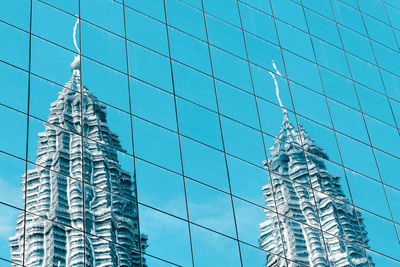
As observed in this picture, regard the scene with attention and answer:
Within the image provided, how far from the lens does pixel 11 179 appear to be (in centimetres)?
2953

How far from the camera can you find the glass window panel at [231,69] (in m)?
41.3

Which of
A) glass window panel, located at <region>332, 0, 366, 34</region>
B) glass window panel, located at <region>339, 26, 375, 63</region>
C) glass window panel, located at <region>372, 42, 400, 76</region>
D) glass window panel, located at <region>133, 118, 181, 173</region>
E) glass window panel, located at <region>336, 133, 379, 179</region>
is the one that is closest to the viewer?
glass window panel, located at <region>133, 118, 181, 173</region>

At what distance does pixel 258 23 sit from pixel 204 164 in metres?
12.6

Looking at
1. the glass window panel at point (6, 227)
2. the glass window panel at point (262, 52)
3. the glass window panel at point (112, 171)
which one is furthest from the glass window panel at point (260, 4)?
the glass window panel at point (6, 227)

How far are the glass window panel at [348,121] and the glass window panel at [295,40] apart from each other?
3.38 meters

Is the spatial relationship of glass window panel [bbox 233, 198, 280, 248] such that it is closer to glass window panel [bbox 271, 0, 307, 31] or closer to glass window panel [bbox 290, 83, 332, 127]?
glass window panel [bbox 290, 83, 332, 127]

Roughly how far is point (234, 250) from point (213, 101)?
25.8ft

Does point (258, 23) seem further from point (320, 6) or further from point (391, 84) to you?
point (391, 84)

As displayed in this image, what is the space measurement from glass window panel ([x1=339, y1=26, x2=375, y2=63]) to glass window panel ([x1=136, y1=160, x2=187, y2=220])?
63.5ft

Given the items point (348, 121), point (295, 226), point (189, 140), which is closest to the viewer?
point (189, 140)

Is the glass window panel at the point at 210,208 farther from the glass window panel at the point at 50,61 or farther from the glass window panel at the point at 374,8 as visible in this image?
the glass window panel at the point at 374,8

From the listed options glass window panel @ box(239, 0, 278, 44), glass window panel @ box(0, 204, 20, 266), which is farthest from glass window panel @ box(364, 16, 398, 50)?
glass window panel @ box(0, 204, 20, 266)

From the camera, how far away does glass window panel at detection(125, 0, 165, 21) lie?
40.7 metres

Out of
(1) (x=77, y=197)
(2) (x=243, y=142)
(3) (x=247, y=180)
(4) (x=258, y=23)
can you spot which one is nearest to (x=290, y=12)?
(4) (x=258, y=23)
